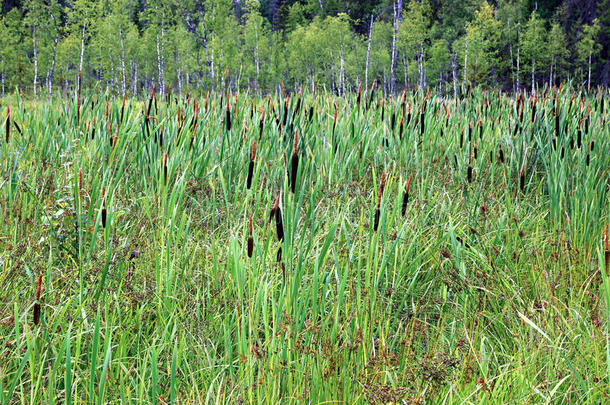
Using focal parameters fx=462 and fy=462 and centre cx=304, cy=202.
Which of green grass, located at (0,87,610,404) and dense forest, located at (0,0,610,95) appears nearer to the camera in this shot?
green grass, located at (0,87,610,404)

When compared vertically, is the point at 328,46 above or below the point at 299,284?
above

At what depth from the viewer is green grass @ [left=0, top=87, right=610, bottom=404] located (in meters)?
1.50

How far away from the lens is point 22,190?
9.20 feet

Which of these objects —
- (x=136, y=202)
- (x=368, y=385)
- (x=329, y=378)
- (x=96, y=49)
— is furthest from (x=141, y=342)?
(x=96, y=49)

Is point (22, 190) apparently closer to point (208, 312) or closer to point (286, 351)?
point (208, 312)

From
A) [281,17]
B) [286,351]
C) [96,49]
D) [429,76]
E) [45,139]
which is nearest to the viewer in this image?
[286,351]

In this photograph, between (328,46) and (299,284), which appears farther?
(328,46)

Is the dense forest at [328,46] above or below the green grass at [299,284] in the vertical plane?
above

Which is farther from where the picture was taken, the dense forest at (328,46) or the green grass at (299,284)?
the dense forest at (328,46)

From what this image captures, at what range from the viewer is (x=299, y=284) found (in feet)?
5.33

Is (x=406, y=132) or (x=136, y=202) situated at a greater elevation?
(x=406, y=132)

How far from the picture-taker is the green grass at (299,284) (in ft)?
4.92

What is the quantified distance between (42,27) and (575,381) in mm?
47776

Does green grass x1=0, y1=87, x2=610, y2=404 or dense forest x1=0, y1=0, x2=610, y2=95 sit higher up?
dense forest x1=0, y1=0, x2=610, y2=95
